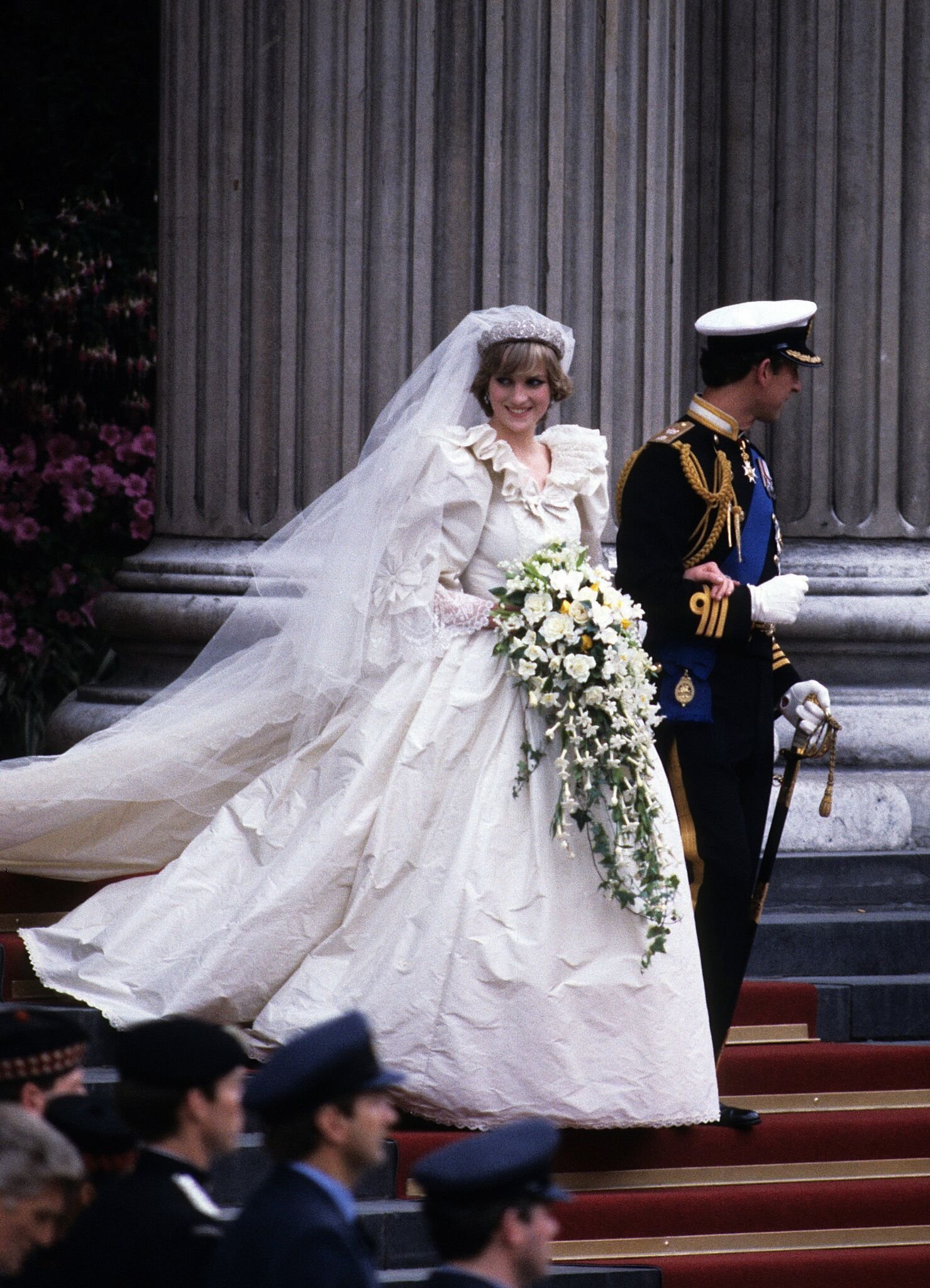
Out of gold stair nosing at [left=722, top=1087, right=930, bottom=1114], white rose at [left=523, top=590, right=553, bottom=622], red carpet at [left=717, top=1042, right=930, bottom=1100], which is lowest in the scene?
gold stair nosing at [left=722, top=1087, right=930, bottom=1114]

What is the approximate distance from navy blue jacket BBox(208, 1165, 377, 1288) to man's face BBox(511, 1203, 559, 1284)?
0.18 m

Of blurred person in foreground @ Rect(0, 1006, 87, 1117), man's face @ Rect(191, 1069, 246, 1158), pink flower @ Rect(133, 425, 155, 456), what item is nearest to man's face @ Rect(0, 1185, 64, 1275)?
man's face @ Rect(191, 1069, 246, 1158)

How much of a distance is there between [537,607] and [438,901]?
723mm

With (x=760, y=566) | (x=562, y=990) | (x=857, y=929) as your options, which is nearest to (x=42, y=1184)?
(x=562, y=990)

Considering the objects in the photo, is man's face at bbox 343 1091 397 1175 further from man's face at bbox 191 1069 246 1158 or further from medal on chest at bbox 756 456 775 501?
medal on chest at bbox 756 456 775 501

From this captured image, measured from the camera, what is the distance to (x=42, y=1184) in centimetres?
270

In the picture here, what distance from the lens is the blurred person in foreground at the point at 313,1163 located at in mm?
2416

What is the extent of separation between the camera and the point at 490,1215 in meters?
2.48

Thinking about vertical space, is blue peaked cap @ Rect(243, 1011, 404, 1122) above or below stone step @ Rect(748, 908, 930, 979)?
above

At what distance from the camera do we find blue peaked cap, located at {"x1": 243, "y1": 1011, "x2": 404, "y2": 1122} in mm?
2551

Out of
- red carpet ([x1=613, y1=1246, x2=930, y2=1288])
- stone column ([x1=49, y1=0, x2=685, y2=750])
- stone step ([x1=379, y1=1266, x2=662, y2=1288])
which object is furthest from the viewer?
stone column ([x1=49, y1=0, x2=685, y2=750])

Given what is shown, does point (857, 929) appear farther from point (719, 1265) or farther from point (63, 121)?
point (63, 121)

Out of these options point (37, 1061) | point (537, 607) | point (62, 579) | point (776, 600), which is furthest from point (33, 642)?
point (37, 1061)

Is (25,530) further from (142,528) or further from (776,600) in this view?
(776,600)
